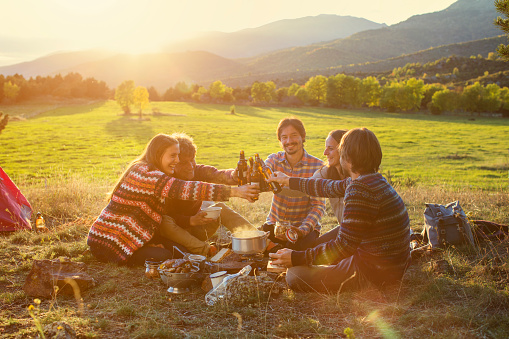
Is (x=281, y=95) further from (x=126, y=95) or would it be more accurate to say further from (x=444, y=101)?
(x=126, y=95)

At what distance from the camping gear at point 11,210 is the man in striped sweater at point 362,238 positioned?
5.69 m

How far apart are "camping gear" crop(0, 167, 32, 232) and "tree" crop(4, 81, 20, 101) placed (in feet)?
223

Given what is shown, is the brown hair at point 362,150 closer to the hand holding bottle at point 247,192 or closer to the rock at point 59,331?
the hand holding bottle at point 247,192

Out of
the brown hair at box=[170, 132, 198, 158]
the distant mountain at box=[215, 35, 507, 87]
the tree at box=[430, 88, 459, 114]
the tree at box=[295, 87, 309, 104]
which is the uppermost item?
the distant mountain at box=[215, 35, 507, 87]

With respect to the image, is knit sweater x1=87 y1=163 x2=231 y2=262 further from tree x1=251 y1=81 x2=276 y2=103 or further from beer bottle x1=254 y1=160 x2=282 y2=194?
tree x1=251 y1=81 x2=276 y2=103

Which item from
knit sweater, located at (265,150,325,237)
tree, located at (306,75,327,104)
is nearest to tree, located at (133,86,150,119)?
tree, located at (306,75,327,104)

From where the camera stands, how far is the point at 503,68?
3558 inches

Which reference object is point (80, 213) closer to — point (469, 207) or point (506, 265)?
point (506, 265)

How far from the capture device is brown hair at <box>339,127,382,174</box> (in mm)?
3777

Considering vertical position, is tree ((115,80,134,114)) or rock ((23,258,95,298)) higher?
tree ((115,80,134,114))

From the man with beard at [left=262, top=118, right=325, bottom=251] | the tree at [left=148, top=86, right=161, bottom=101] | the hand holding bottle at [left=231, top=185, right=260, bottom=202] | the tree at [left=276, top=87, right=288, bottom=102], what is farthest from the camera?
the tree at [left=148, top=86, right=161, bottom=101]

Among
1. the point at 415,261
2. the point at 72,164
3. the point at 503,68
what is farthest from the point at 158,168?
the point at 503,68

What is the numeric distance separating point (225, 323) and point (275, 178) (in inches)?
78.7

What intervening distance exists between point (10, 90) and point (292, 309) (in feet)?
244
